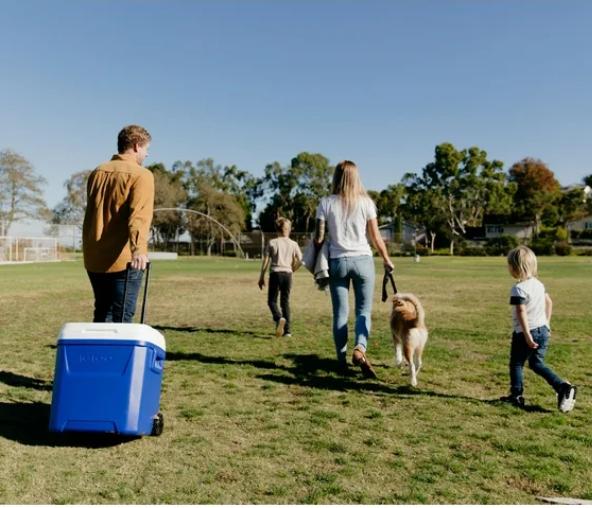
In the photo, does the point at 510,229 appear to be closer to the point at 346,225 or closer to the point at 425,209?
the point at 425,209

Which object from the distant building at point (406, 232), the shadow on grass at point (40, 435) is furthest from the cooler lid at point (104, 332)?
the distant building at point (406, 232)

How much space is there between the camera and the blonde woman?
600cm

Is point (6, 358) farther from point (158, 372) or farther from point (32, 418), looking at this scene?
point (158, 372)

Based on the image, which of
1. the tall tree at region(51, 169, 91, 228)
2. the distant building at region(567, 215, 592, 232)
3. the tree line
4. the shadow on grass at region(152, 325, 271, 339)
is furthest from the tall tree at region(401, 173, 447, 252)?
the shadow on grass at region(152, 325, 271, 339)

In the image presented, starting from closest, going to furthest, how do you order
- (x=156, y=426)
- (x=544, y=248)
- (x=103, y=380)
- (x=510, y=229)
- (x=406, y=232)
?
(x=103, y=380) → (x=156, y=426) → (x=544, y=248) → (x=406, y=232) → (x=510, y=229)

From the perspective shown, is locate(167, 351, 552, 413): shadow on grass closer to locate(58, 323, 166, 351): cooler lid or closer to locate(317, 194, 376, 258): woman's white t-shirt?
locate(317, 194, 376, 258): woman's white t-shirt

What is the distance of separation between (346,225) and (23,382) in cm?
337

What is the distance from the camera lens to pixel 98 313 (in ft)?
16.2

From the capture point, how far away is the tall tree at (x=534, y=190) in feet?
258

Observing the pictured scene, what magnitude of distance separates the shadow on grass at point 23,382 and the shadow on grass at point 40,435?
2.81ft

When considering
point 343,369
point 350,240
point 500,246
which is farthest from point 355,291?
point 500,246

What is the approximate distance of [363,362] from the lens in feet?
19.2

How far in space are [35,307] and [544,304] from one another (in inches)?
418

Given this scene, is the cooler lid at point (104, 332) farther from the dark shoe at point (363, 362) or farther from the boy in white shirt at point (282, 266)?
the boy in white shirt at point (282, 266)
